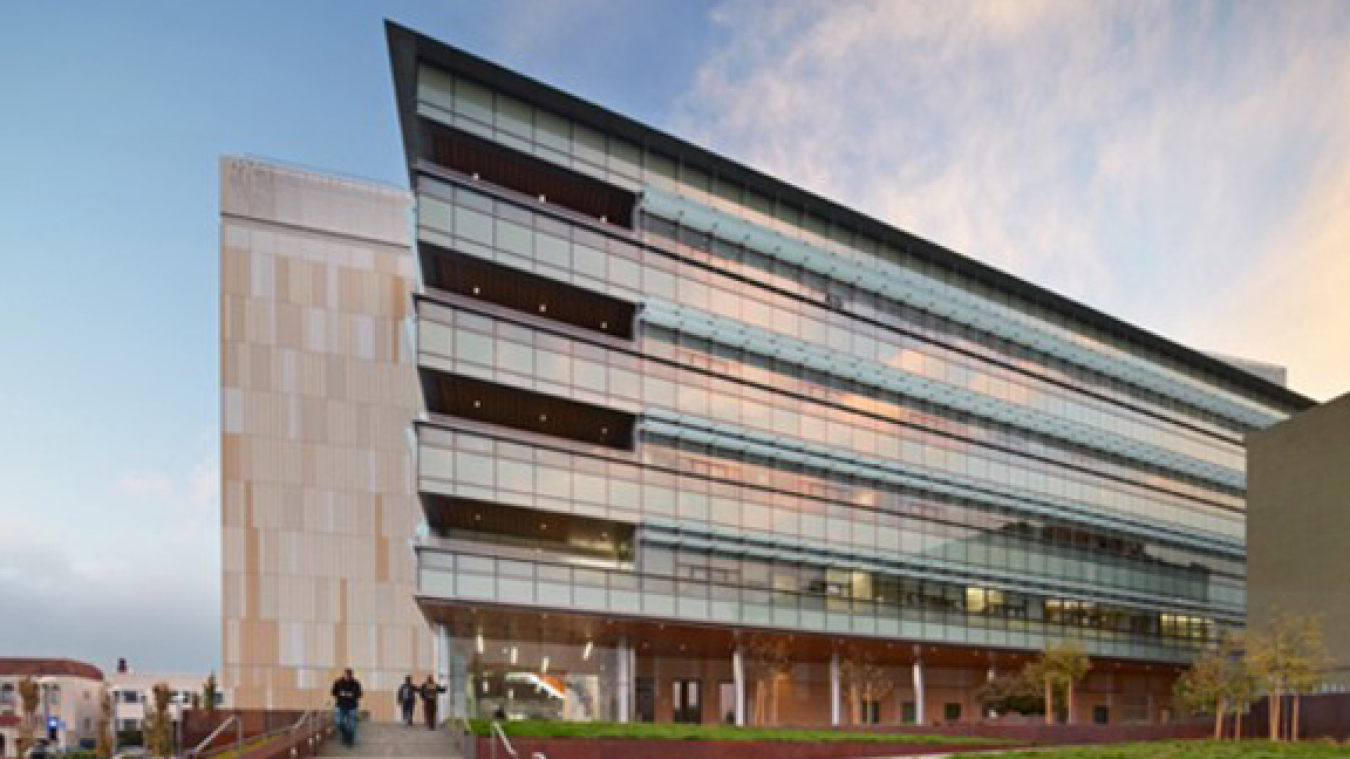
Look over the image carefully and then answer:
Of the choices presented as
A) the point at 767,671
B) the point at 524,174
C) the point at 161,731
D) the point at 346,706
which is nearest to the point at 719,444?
the point at 767,671

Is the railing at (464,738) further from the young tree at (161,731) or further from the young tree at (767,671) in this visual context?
the young tree at (767,671)

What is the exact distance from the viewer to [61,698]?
11100 centimetres

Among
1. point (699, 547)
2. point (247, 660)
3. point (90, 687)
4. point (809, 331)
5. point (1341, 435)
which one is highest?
point (809, 331)

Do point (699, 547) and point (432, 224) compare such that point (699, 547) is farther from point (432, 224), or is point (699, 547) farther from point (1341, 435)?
point (1341, 435)

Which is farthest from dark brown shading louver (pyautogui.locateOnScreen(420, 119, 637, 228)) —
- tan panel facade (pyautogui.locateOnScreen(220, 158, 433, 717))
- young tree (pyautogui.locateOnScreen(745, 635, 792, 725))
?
tan panel facade (pyautogui.locateOnScreen(220, 158, 433, 717))

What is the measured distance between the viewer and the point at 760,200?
50344 mm

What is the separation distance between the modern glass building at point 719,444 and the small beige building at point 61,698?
77.6 m

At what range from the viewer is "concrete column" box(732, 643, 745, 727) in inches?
1911

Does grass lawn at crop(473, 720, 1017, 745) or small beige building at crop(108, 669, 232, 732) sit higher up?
grass lawn at crop(473, 720, 1017, 745)

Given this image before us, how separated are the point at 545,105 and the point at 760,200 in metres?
11.1

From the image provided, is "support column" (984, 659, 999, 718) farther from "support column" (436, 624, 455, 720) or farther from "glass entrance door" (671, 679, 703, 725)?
"support column" (436, 624, 455, 720)

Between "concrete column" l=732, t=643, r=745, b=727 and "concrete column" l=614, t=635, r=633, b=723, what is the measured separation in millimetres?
4589

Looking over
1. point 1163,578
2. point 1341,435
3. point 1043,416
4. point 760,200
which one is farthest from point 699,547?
point 1163,578

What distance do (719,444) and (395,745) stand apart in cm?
2259
